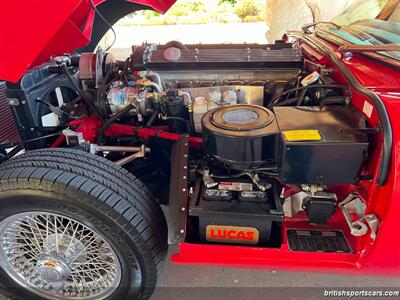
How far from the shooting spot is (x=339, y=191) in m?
1.58

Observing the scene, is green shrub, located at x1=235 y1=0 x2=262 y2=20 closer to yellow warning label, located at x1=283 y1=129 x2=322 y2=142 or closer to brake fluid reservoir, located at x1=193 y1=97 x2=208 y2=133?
brake fluid reservoir, located at x1=193 y1=97 x2=208 y2=133

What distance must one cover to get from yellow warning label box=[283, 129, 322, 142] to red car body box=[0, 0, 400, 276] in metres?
0.22

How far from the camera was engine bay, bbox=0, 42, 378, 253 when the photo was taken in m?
1.33

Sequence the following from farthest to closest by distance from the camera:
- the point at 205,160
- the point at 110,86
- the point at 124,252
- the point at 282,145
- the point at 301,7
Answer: the point at 301,7 → the point at 110,86 → the point at 205,160 → the point at 124,252 → the point at 282,145

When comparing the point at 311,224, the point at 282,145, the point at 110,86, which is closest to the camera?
the point at 282,145

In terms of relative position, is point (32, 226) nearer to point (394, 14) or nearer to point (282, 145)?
point (282, 145)

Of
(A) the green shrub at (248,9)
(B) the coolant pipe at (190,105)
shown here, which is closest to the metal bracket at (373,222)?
(B) the coolant pipe at (190,105)

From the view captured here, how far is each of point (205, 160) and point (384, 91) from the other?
84 centimetres

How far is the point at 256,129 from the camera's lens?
1.35m

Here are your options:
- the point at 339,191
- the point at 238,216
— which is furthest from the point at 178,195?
the point at 339,191

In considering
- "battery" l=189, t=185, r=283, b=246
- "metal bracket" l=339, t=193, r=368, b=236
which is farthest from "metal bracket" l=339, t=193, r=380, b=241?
"battery" l=189, t=185, r=283, b=246

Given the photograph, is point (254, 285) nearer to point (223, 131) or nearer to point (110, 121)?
point (223, 131)

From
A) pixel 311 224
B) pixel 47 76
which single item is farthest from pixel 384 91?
pixel 47 76

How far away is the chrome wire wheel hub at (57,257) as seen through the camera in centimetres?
145
